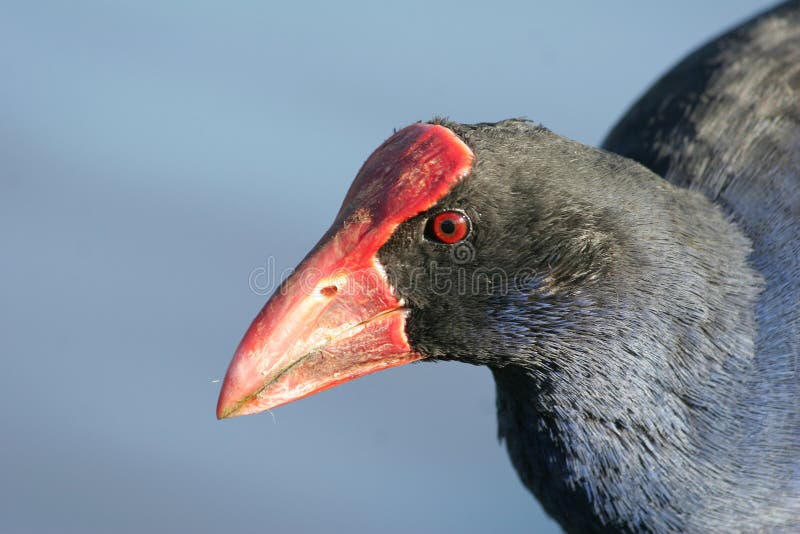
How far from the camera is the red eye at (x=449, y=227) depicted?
2529mm

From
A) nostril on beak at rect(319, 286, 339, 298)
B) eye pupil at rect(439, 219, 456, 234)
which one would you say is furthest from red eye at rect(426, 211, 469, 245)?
nostril on beak at rect(319, 286, 339, 298)

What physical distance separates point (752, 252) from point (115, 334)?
3.01m

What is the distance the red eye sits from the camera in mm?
2529

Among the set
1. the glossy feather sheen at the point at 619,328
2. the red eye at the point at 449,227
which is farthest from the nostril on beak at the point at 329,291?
the red eye at the point at 449,227

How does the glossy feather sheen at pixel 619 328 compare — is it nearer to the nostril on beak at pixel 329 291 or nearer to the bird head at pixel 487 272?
the bird head at pixel 487 272

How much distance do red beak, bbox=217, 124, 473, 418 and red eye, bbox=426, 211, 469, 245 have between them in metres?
0.04

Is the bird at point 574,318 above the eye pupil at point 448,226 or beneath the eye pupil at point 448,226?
beneath

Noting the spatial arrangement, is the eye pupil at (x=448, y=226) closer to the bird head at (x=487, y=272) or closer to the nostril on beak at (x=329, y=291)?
the bird head at (x=487, y=272)

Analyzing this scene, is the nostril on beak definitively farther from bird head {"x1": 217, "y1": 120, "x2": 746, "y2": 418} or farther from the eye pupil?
the eye pupil

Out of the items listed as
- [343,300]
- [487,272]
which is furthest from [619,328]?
[343,300]

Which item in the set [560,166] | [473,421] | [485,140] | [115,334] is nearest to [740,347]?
[560,166]

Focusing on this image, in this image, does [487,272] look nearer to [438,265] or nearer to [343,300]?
[438,265]

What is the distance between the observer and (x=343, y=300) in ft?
8.55

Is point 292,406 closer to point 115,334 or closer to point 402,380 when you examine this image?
point 402,380
